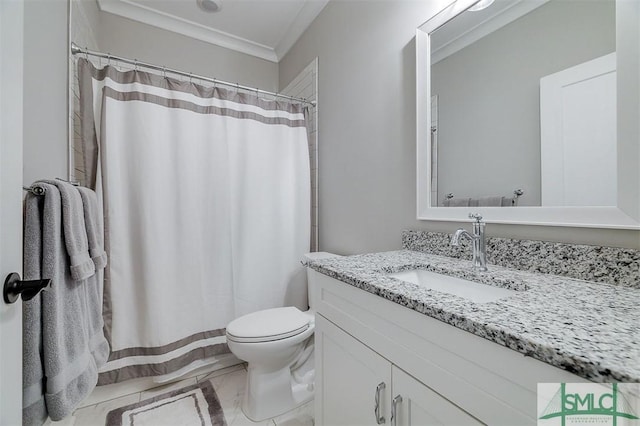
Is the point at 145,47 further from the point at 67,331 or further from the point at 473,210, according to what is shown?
the point at 473,210

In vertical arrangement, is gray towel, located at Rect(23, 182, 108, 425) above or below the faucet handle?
below

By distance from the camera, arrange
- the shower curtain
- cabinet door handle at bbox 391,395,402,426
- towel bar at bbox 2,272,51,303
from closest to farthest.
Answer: towel bar at bbox 2,272,51,303 → cabinet door handle at bbox 391,395,402,426 → the shower curtain

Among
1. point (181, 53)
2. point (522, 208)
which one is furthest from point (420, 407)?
point (181, 53)

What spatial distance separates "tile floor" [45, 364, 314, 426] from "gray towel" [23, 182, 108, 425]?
791mm

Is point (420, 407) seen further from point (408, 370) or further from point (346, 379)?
point (346, 379)

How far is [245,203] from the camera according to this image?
1.82 metres

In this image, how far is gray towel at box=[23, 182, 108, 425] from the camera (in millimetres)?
740

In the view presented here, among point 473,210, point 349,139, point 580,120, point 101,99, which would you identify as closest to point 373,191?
point 349,139

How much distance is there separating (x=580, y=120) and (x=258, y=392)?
1.75m

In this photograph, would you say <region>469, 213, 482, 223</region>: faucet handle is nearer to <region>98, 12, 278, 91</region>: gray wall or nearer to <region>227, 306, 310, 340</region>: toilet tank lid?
<region>227, 306, 310, 340</region>: toilet tank lid

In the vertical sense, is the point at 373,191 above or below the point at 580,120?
below

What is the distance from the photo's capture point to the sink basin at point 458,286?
833 millimetres

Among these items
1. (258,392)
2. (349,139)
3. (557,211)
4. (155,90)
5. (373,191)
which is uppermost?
(155,90)

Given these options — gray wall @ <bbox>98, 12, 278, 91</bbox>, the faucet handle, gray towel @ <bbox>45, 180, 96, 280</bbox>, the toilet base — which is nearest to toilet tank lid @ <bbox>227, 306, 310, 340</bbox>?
the toilet base
